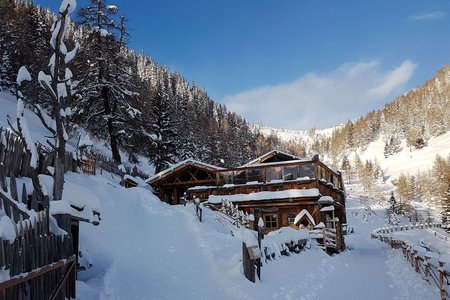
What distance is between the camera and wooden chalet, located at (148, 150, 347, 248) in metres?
26.6

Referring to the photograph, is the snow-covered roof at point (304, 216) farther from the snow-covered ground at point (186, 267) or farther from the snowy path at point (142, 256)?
the snowy path at point (142, 256)

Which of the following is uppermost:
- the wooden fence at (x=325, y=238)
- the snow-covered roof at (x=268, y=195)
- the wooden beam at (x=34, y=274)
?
the snow-covered roof at (x=268, y=195)

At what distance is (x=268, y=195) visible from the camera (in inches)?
1086

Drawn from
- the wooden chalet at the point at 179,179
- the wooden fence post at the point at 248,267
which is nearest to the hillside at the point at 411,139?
the wooden chalet at the point at 179,179

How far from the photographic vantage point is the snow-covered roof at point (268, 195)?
1030 inches

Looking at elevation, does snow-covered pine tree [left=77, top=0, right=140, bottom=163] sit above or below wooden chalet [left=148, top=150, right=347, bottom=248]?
above

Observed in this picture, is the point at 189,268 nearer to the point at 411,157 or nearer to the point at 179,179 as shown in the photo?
the point at 179,179

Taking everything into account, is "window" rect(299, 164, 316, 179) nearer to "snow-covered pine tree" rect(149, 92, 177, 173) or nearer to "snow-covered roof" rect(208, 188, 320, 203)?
"snow-covered roof" rect(208, 188, 320, 203)

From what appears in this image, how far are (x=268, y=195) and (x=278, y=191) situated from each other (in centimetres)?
79

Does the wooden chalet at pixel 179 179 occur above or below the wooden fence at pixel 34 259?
above

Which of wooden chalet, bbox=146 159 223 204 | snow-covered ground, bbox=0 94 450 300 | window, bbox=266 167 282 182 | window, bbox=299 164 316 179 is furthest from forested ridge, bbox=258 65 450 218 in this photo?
snow-covered ground, bbox=0 94 450 300

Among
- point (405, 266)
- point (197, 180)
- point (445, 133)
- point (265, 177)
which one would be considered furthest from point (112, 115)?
point (445, 133)

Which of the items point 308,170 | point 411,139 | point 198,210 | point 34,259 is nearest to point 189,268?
point 34,259

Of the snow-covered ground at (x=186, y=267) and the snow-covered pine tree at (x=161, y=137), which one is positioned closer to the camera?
the snow-covered ground at (x=186, y=267)
